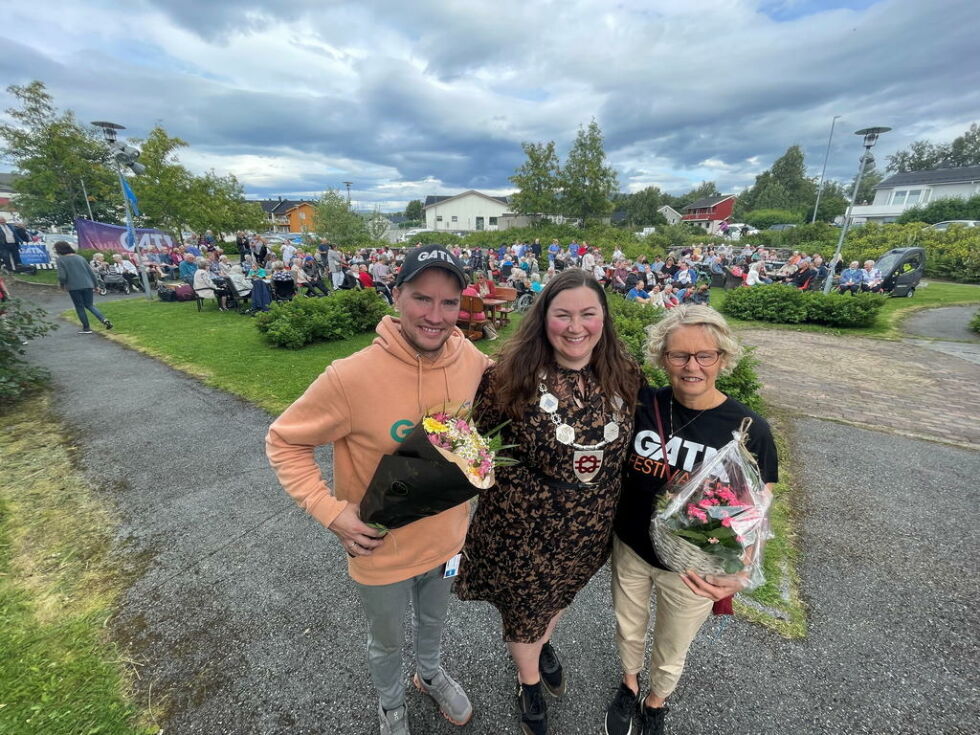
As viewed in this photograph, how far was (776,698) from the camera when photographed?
2.31m

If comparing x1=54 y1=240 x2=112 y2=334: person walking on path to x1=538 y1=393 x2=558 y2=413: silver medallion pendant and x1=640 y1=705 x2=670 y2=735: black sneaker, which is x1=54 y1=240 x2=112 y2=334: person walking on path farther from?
x1=640 y1=705 x2=670 y2=735: black sneaker

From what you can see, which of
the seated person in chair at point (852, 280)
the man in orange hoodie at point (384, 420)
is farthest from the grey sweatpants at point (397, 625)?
the seated person in chair at point (852, 280)

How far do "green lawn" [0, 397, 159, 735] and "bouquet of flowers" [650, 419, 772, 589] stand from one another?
2860mm

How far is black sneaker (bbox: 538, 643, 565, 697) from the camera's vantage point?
2.35m

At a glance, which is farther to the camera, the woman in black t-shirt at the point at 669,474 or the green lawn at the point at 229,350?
the green lawn at the point at 229,350

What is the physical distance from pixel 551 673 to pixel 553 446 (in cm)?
152

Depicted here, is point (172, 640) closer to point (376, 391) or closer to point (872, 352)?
point (376, 391)

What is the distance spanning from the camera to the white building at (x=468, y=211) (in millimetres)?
65062

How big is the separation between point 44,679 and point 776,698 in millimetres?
4111

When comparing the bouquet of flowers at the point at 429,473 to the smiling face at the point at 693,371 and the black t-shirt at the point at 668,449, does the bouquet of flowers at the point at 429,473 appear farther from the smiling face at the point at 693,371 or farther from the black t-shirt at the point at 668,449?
the smiling face at the point at 693,371

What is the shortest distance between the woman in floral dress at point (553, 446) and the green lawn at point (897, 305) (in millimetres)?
12658

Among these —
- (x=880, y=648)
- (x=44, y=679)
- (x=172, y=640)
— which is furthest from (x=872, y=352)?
(x=44, y=679)

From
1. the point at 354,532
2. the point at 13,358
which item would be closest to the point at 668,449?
the point at 354,532

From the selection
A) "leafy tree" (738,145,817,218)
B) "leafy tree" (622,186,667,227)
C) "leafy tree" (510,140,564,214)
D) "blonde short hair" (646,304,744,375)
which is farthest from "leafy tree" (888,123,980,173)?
"blonde short hair" (646,304,744,375)
